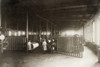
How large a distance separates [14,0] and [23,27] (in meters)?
→ 5.44

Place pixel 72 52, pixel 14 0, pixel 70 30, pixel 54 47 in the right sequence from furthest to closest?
pixel 70 30
pixel 54 47
pixel 72 52
pixel 14 0

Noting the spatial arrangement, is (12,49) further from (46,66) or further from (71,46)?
(46,66)

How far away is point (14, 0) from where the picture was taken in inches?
230

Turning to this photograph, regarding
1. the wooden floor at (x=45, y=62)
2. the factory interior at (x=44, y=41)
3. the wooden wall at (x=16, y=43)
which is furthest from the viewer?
the wooden wall at (x=16, y=43)

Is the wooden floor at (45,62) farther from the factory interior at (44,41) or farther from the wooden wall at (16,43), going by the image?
the wooden wall at (16,43)

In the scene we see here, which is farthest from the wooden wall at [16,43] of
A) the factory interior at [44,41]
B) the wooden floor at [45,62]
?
the wooden floor at [45,62]

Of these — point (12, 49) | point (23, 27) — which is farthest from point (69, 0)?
point (23, 27)

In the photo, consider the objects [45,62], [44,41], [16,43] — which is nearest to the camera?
[45,62]

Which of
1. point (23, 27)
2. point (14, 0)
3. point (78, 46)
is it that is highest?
point (14, 0)

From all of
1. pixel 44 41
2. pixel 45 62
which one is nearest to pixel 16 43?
pixel 44 41

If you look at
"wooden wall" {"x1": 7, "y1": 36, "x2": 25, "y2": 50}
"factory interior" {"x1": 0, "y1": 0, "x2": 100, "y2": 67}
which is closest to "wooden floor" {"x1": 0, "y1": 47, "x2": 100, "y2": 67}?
"factory interior" {"x1": 0, "y1": 0, "x2": 100, "y2": 67}

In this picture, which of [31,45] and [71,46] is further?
[71,46]

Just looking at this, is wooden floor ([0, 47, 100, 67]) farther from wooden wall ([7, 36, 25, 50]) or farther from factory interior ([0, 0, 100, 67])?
wooden wall ([7, 36, 25, 50])

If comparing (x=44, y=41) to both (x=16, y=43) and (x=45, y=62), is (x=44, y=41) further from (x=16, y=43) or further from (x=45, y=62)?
(x=45, y=62)
